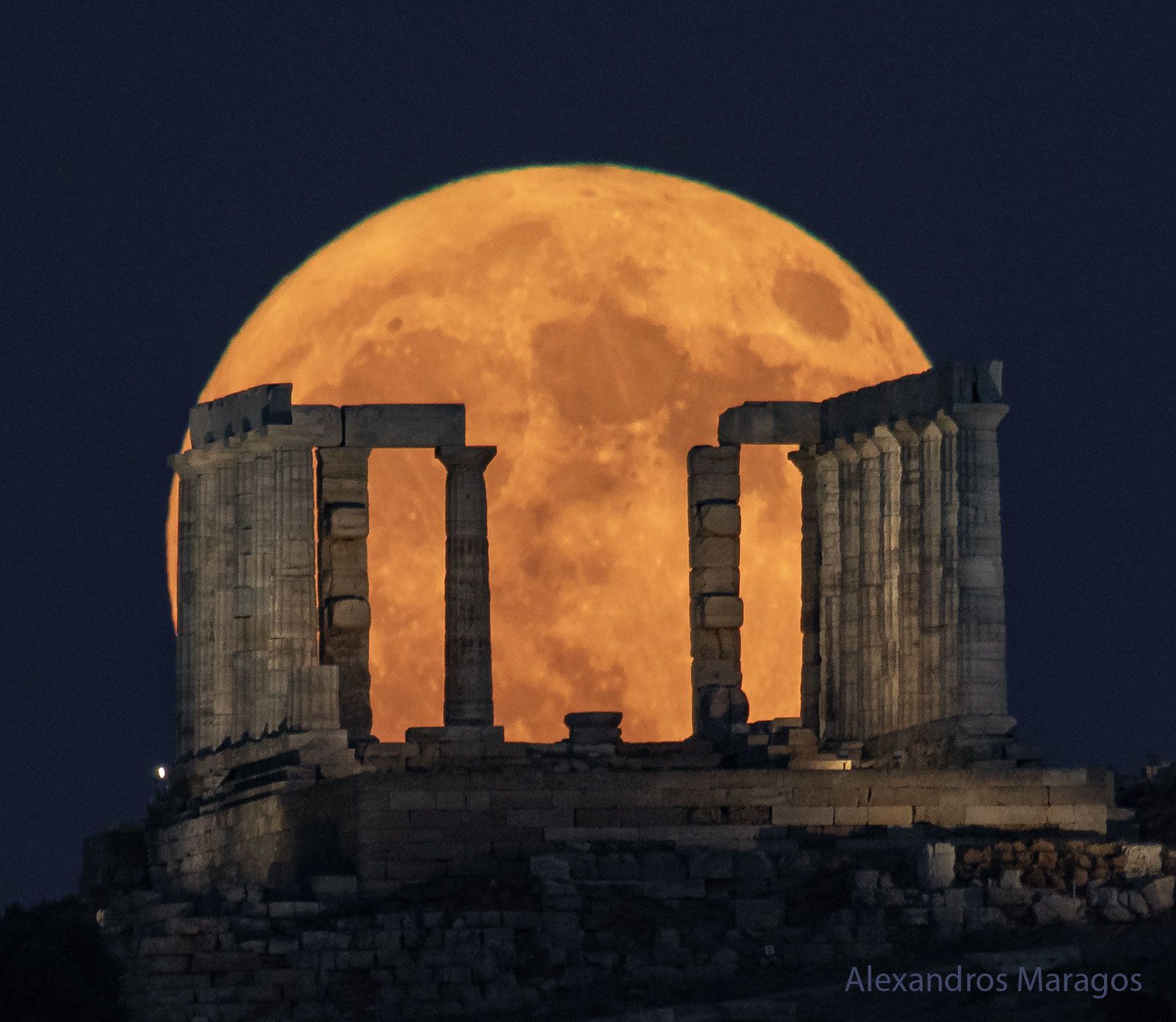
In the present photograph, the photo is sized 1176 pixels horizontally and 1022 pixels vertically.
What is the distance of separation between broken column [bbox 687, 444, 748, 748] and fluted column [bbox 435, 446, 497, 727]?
5165 millimetres

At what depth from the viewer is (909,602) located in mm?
129125

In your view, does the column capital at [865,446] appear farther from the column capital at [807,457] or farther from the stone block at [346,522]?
the stone block at [346,522]

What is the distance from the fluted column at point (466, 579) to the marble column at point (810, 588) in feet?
25.6

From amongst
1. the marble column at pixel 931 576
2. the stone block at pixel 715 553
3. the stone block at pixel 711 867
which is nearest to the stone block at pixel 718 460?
the stone block at pixel 715 553

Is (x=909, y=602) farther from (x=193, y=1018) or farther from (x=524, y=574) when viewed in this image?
(x=193, y=1018)

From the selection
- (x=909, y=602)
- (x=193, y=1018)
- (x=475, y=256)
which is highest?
(x=475, y=256)

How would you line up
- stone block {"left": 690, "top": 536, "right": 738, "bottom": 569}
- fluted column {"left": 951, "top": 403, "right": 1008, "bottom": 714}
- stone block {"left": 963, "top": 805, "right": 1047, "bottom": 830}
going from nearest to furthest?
stone block {"left": 963, "top": 805, "right": 1047, "bottom": 830}
fluted column {"left": 951, "top": 403, "right": 1008, "bottom": 714}
stone block {"left": 690, "top": 536, "right": 738, "bottom": 569}

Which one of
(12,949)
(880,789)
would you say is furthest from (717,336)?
(12,949)

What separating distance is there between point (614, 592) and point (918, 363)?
34.8ft

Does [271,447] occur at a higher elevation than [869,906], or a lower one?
higher

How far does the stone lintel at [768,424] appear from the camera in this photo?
437ft

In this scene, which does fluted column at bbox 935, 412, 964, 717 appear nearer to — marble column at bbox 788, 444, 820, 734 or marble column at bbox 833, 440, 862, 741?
marble column at bbox 833, 440, 862, 741

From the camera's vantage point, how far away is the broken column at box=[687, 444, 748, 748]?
438ft

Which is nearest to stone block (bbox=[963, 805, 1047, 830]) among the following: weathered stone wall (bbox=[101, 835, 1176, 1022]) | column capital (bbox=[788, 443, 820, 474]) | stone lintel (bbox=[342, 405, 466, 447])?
weathered stone wall (bbox=[101, 835, 1176, 1022])
